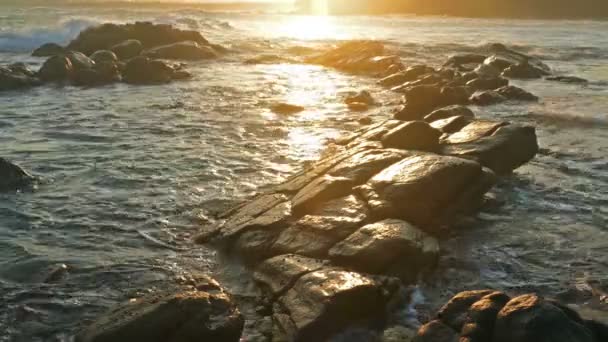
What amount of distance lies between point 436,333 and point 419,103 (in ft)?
46.3

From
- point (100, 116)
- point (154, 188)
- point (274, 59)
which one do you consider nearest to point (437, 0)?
point (274, 59)

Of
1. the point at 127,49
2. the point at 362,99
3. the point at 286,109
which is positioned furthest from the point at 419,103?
the point at 127,49

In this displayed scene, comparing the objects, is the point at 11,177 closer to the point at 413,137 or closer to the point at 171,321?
the point at 171,321

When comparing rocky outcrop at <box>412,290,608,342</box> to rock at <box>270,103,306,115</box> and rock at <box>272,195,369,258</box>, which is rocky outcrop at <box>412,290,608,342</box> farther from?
rock at <box>270,103,306,115</box>

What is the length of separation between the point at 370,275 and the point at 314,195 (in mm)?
2485

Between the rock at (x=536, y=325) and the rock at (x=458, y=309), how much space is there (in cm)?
42

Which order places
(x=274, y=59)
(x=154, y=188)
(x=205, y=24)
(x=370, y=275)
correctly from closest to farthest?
1. (x=370, y=275)
2. (x=154, y=188)
3. (x=274, y=59)
4. (x=205, y=24)

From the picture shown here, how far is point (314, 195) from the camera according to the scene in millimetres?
10070

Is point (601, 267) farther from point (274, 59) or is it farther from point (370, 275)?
point (274, 59)

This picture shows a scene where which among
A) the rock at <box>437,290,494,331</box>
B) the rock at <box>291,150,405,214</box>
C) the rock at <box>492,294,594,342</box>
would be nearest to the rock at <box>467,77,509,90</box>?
the rock at <box>291,150,405,214</box>

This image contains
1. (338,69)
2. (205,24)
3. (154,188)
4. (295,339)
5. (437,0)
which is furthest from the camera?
(437,0)

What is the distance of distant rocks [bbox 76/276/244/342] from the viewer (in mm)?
6309

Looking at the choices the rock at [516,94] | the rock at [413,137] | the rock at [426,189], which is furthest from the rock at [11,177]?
the rock at [516,94]

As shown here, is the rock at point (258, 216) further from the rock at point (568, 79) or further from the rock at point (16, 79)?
the rock at point (568, 79)
